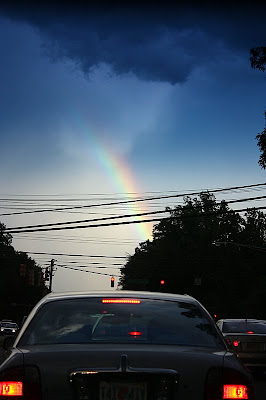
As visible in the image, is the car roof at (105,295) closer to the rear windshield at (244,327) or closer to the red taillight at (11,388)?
the red taillight at (11,388)

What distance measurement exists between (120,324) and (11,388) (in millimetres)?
1125

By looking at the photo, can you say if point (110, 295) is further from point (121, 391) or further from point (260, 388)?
point (260, 388)

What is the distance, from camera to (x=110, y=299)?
5.21 meters

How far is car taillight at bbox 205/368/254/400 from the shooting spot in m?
4.09

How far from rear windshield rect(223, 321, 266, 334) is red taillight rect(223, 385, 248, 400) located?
1213 cm

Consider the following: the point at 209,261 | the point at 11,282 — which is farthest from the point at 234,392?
the point at 11,282

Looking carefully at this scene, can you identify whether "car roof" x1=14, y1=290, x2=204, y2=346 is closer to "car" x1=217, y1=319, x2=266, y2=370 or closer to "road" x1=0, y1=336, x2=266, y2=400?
"road" x1=0, y1=336, x2=266, y2=400

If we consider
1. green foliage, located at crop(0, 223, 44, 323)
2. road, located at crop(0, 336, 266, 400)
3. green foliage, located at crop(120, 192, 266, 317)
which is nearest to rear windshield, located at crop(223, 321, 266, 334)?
road, located at crop(0, 336, 266, 400)

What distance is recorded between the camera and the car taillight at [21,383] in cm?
404

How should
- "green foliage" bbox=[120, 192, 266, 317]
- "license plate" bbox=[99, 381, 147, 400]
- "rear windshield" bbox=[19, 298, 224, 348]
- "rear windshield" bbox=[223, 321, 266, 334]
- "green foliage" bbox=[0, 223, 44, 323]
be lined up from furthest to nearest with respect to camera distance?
"green foliage" bbox=[0, 223, 44, 323]
"green foliage" bbox=[120, 192, 266, 317]
"rear windshield" bbox=[223, 321, 266, 334]
"rear windshield" bbox=[19, 298, 224, 348]
"license plate" bbox=[99, 381, 147, 400]

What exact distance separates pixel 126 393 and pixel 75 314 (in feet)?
3.67

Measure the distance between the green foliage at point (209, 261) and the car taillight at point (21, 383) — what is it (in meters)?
73.6

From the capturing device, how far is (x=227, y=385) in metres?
4.14

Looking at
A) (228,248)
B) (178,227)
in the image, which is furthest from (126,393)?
(178,227)
